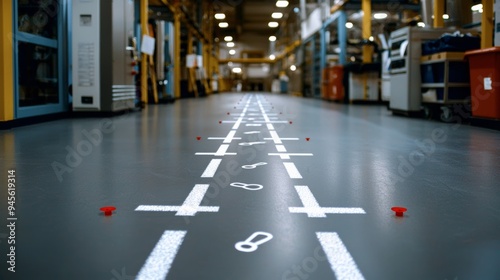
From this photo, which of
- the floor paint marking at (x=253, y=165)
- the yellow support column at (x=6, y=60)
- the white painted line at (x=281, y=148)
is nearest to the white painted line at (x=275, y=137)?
the white painted line at (x=281, y=148)

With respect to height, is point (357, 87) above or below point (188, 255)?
above

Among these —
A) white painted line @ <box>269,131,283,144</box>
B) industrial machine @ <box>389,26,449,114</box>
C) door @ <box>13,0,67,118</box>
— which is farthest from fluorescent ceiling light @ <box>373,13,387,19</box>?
white painted line @ <box>269,131,283,144</box>

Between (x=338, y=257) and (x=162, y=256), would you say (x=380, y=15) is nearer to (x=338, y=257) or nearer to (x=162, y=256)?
(x=338, y=257)

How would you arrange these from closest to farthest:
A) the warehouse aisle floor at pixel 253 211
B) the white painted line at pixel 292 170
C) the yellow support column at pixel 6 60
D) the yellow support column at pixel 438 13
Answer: the warehouse aisle floor at pixel 253 211, the white painted line at pixel 292 170, the yellow support column at pixel 6 60, the yellow support column at pixel 438 13

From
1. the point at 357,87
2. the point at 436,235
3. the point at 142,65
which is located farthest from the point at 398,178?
the point at 357,87

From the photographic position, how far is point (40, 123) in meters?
A: 9.28

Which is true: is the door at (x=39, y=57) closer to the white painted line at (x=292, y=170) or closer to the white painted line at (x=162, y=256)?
the white painted line at (x=292, y=170)

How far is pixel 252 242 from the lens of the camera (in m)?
2.46

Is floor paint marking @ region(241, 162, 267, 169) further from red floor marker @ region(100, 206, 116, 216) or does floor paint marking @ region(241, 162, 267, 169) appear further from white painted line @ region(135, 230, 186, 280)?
white painted line @ region(135, 230, 186, 280)

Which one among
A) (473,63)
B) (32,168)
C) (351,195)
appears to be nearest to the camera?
(351,195)

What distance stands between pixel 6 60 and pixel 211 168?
16.5 feet

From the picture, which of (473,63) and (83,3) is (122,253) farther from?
(83,3)

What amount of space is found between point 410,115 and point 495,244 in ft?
30.4

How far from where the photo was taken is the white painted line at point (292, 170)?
13.9ft
